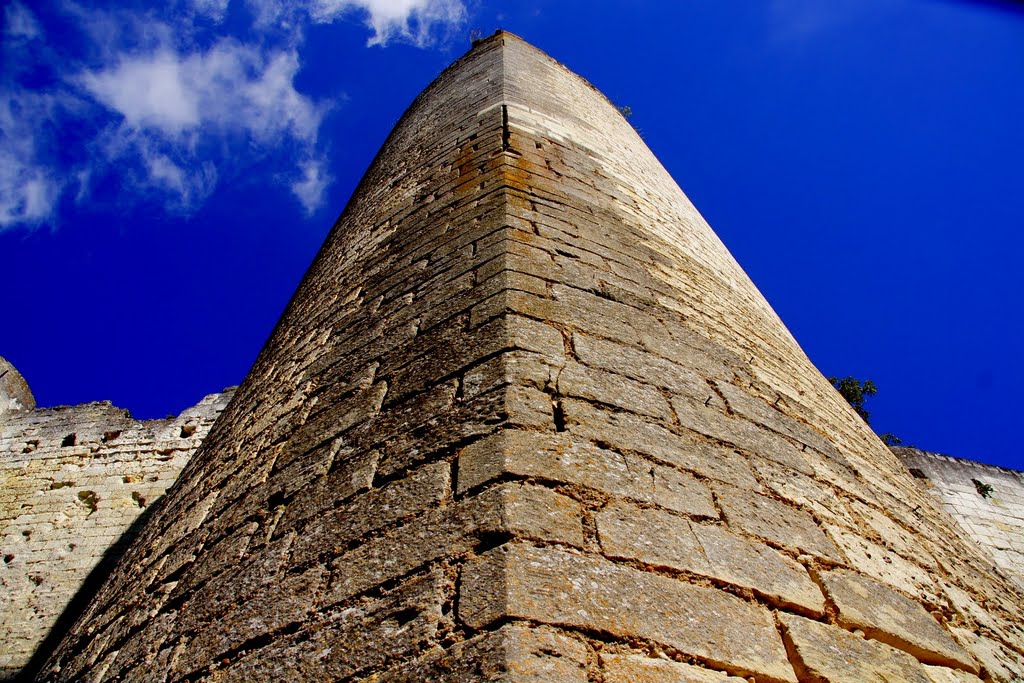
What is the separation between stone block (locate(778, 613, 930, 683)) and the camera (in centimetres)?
118

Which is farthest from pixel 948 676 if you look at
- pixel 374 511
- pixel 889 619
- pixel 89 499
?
pixel 89 499

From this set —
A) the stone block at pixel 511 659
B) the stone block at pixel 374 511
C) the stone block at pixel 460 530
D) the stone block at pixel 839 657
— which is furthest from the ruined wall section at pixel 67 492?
the stone block at pixel 839 657

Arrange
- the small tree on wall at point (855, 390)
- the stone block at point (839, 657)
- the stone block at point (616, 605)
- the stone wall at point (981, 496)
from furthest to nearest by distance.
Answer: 1. the small tree on wall at point (855, 390)
2. the stone wall at point (981, 496)
3. the stone block at point (839, 657)
4. the stone block at point (616, 605)

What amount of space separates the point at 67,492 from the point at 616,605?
6422mm

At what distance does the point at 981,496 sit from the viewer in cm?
546

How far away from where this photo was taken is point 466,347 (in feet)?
5.75

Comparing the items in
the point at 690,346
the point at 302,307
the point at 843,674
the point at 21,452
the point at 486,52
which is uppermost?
the point at 486,52

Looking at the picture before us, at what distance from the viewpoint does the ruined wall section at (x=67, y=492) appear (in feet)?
16.0

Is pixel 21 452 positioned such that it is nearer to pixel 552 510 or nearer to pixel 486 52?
pixel 486 52

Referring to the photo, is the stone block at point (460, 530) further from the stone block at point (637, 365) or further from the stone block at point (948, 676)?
the stone block at point (948, 676)

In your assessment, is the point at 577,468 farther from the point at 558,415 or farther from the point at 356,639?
the point at 356,639

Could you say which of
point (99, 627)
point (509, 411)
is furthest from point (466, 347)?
point (99, 627)

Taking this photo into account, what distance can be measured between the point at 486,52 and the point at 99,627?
16.1ft

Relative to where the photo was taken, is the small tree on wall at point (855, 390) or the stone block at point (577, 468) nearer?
the stone block at point (577, 468)
